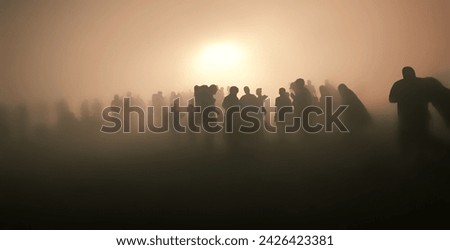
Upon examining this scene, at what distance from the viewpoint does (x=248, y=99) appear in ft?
7.97

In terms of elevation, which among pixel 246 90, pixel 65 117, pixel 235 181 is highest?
pixel 246 90

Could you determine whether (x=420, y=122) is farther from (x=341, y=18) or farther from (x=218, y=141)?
(x=218, y=141)

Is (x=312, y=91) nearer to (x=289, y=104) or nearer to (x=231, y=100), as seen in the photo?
(x=289, y=104)

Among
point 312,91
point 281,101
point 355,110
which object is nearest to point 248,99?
point 281,101

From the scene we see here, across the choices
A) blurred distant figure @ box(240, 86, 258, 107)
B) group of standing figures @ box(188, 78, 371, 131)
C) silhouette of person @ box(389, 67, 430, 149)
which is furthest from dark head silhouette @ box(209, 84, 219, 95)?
silhouette of person @ box(389, 67, 430, 149)

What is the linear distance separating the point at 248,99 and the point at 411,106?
712 millimetres

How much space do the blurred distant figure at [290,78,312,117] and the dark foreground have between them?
13cm

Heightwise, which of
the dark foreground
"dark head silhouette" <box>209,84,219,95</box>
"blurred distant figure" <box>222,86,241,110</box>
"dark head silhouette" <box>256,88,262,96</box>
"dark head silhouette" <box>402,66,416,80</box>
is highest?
"dark head silhouette" <box>402,66,416,80</box>

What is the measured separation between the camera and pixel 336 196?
2422mm

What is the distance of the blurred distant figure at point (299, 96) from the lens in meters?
2.42

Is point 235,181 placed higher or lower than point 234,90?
lower

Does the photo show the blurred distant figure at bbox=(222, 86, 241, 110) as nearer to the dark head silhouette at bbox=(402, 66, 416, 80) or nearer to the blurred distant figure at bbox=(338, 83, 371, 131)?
the blurred distant figure at bbox=(338, 83, 371, 131)

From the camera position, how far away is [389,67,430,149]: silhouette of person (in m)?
2.39

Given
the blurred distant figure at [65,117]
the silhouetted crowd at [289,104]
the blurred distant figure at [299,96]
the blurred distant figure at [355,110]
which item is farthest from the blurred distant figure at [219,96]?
the blurred distant figure at [65,117]
